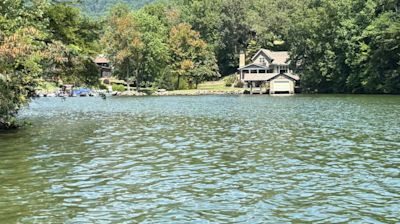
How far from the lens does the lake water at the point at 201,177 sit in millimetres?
11773

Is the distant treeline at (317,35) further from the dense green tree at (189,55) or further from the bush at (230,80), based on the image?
the bush at (230,80)

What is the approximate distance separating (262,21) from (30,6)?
95167 millimetres

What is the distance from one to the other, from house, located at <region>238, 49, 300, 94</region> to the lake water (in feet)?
251

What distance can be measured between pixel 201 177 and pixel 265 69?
100643mm

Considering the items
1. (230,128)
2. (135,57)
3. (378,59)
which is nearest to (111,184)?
(230,128)

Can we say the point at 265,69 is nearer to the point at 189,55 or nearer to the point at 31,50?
the point at 189,55

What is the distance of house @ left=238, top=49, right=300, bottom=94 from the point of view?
10444cm

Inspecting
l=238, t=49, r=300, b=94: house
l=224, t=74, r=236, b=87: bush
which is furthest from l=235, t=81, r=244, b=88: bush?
l=224, t=74, r=236, b=87: bush

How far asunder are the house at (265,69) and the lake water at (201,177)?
251 ft

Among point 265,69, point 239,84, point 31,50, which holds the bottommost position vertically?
point 239,84

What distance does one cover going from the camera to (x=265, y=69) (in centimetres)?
11475

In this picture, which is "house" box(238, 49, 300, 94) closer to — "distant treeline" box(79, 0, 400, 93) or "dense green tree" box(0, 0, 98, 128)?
"distant treeline" box(79, 0, 400, 93)

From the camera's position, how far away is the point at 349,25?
87.0 m

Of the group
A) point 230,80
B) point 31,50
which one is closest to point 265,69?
point 230,80
